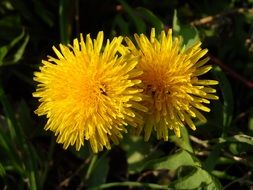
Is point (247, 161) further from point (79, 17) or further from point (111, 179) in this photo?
point (79, 17)

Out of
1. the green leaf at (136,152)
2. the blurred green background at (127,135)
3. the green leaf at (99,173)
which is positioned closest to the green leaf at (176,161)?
the blurred green background at (127,135)

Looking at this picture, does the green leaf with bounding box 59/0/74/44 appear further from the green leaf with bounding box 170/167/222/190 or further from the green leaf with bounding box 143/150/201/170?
the green leaf with bounding box 170/167/222/190

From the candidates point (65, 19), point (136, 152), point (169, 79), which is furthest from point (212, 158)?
point (65, 19)

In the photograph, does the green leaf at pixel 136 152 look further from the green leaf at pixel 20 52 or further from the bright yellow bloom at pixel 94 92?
the green leaf at pixel 20 52

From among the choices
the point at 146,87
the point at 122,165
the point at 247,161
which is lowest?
the point at 247,161

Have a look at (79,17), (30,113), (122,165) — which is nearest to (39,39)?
(79,17)

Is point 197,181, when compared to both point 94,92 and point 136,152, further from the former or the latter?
point 94,92

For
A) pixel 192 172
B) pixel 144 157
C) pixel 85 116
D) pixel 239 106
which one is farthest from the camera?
pixel 239 106
